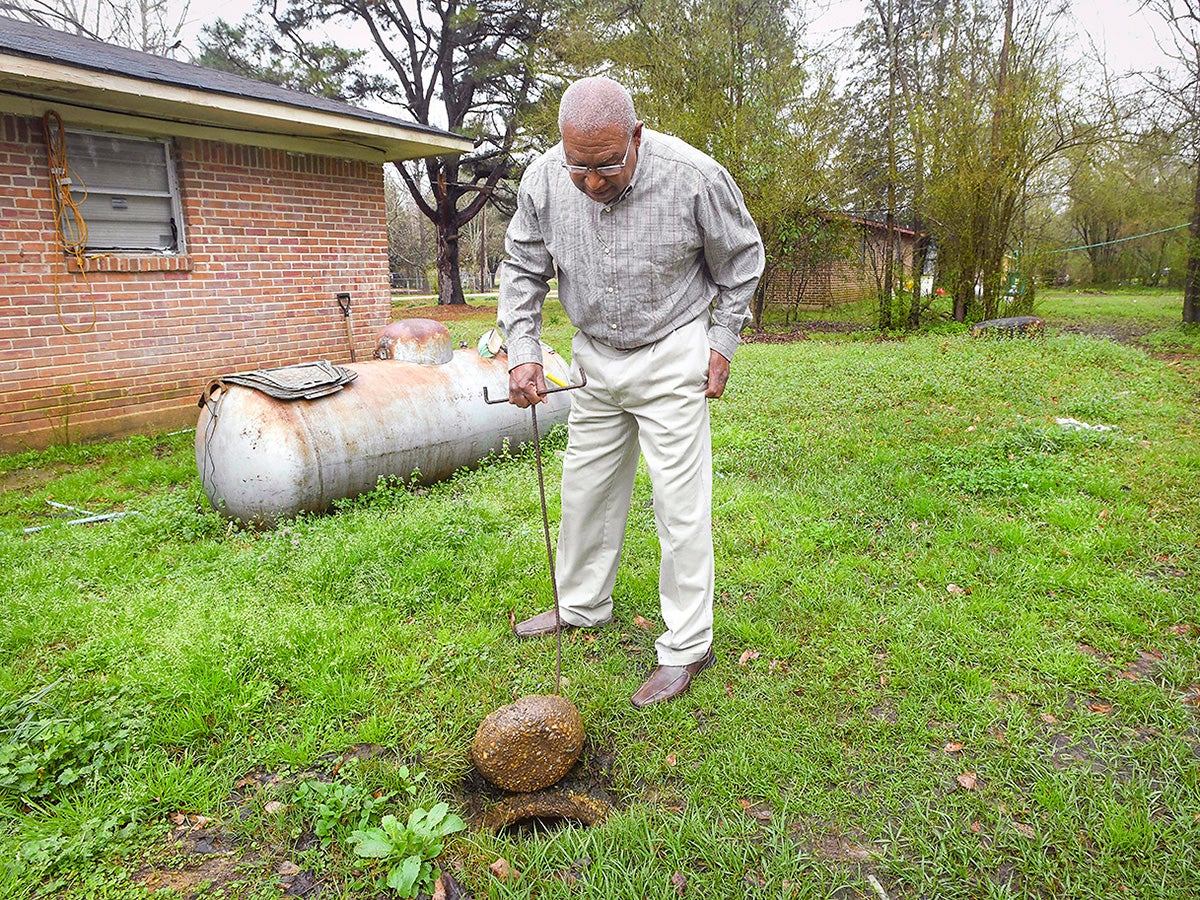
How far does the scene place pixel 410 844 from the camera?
6.73ft

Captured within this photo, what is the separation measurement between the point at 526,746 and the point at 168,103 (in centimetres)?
659

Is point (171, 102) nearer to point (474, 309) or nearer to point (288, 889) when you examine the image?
point (288, 889)

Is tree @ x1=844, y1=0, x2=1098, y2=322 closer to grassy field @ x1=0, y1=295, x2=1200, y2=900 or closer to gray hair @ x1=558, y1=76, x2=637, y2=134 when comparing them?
grassy field @ x1=0, y1=295, x2=1200, y2=900

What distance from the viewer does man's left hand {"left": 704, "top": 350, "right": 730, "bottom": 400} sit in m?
2.68

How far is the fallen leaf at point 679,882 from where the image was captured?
1.96 meters

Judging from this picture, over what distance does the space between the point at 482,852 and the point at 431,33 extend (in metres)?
25.2

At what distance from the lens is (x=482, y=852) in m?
2.08

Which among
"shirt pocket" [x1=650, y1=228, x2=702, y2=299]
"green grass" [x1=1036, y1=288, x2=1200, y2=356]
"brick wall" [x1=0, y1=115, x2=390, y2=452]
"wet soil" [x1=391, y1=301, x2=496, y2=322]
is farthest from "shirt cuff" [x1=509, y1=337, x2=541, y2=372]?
"wet soil" [x1=391, y1=301, x2=496, y2=322]

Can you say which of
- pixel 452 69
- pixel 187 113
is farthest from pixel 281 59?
pixel 187 113

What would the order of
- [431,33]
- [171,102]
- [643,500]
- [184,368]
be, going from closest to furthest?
1. [643,500]
2. [171,102]
3. [184,368]
4. [431,33]

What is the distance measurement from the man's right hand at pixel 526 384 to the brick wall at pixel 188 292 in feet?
17.9

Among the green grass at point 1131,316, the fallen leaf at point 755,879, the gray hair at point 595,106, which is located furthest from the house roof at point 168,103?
the green grass at point 1131,316

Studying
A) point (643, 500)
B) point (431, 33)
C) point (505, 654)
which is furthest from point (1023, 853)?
point (431, 33)

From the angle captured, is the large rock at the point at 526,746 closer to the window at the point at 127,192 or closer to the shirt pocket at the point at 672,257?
the shirt pocket at the point at 672,257
